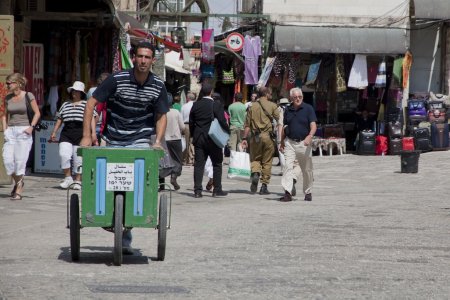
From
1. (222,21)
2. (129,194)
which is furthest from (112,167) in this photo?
(222,21)

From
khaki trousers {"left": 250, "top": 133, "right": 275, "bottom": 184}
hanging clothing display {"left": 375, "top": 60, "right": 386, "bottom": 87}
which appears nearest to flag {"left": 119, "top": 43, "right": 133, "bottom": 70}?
khaki trousers {"left": 250, "top": 133, "right": 275, "bottom": 184}

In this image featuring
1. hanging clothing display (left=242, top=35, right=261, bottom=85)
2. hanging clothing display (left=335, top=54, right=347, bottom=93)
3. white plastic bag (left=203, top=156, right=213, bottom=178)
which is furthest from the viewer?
hanging clothing display (left=242, top=35, right=261, bottom=85)

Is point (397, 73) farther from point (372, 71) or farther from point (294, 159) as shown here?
point (294, 159)

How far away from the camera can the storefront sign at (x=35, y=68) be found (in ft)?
70.6

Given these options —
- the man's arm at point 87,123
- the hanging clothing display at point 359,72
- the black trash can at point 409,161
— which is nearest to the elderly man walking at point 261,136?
the black trash can at point 409,161

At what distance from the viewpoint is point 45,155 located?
21.2m

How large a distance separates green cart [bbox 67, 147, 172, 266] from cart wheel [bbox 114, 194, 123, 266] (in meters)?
0.01

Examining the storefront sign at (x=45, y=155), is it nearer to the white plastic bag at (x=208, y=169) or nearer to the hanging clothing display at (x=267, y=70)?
the white plastic bag at (x=208, y=169)

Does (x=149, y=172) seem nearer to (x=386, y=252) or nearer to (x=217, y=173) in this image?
(x=386, y=252)

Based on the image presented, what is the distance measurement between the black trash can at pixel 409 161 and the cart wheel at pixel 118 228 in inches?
622

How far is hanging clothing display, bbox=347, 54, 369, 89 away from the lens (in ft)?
105

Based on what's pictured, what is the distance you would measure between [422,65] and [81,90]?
59.1 feet

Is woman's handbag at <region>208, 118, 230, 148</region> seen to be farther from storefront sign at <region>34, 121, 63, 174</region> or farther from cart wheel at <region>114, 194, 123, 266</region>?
cart wheel at <region>114, 194, 123, 266</region>

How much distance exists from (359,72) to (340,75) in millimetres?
573
